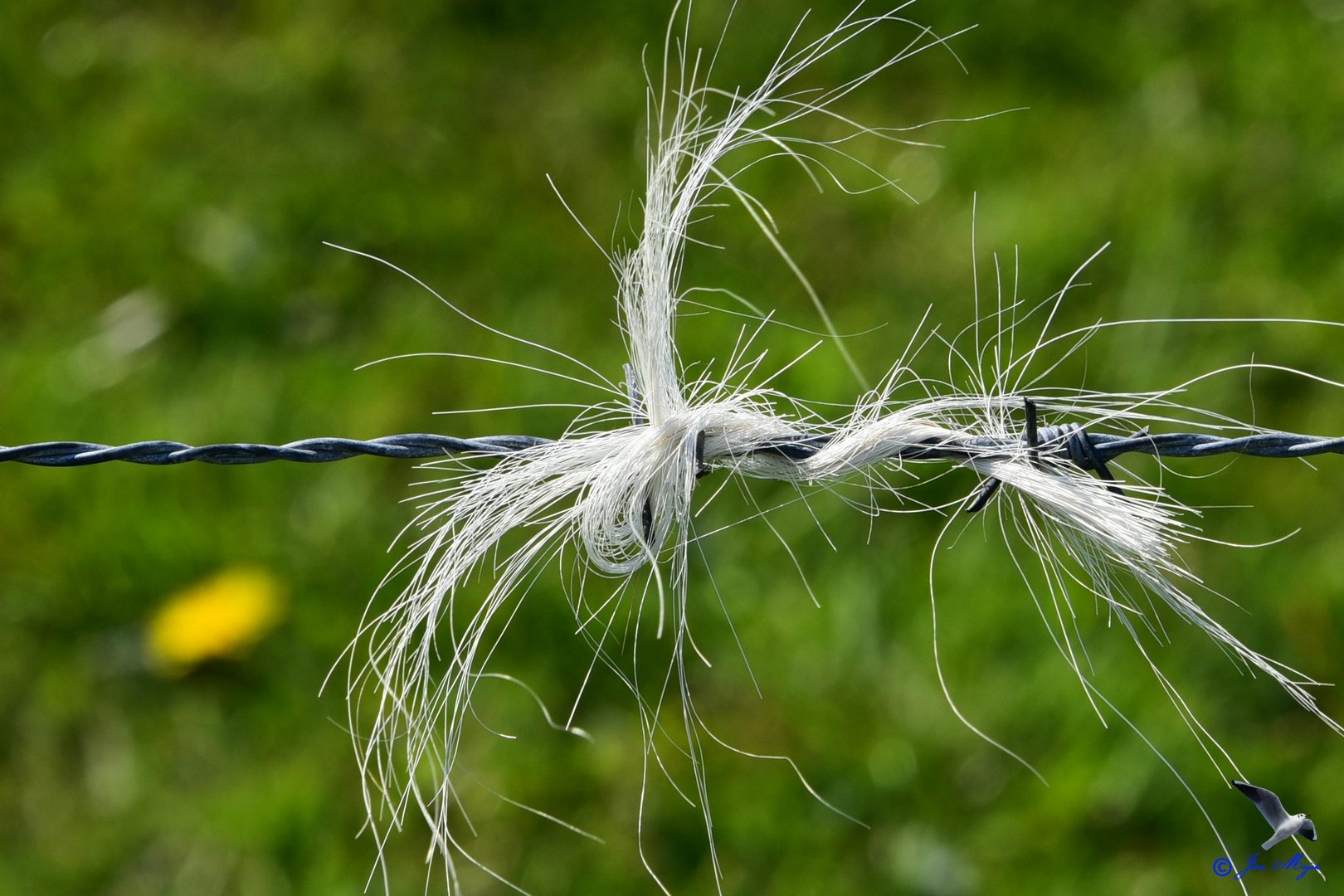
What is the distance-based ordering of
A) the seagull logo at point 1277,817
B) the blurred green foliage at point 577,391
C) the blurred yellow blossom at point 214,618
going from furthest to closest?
the blurred yellow blossom at point 214,618 < the blurred green foliage at point 577,391 < the seagull logo at point 1277,817

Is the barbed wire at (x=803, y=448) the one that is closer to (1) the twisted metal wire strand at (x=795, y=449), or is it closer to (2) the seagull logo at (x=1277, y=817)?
(1) the twisted metal wire strand at (x=795, y=449)
